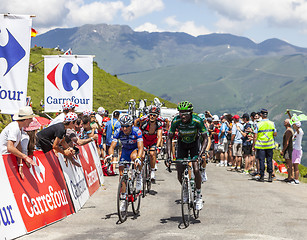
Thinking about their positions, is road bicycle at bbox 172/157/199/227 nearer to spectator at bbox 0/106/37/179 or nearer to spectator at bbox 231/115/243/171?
spectator at bbox 0/106/37/179

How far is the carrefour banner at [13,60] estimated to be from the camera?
31.2ft

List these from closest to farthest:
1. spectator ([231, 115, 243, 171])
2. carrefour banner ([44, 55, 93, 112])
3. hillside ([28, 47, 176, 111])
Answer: carrefour banner ([44, 55, 93, 112]) < spectator ([231, 115, 243, 171]) < hillside ([28, 47, 176, 111])

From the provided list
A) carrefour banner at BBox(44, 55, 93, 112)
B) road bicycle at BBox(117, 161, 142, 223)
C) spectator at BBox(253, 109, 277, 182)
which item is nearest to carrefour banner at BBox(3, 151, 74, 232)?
road bicycle at BBox(117, 161, 142, 223)

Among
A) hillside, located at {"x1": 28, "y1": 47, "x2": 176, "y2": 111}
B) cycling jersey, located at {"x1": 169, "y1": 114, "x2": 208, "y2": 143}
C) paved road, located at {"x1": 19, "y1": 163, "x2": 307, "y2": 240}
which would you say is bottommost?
paved road, located at {"x1": 19, "y1": 163, "x2": 307, "y2": 240}

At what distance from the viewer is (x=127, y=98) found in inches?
3602

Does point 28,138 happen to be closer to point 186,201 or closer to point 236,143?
point 186,201

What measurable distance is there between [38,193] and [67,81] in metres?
8.62

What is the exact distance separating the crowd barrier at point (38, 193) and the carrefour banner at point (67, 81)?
16.6ft

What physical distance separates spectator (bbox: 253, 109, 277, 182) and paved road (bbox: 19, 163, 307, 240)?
1.47 metres

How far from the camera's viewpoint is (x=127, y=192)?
8789 mm

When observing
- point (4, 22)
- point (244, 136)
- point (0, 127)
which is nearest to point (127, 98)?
point (0, 127)

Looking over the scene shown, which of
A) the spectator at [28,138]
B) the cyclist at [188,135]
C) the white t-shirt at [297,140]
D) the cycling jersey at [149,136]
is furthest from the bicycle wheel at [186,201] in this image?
the white t-shirt at [297,140]

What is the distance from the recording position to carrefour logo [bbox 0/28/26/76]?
9.68 meters

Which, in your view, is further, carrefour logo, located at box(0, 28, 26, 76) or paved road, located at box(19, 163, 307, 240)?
carrefour logo, located at box(0, 28, 26, 76)
